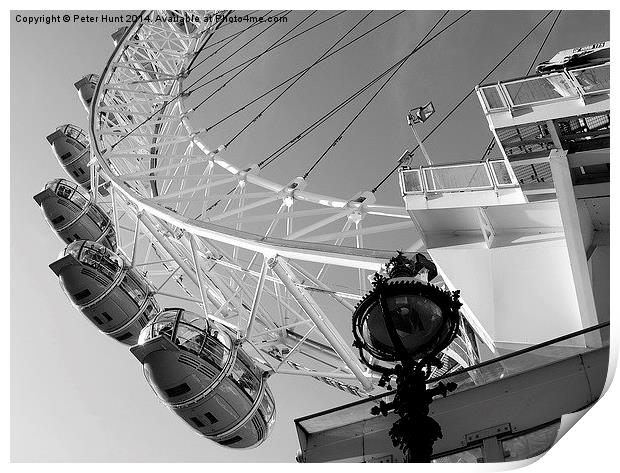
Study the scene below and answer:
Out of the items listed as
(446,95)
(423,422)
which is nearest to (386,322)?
→ (423,422)

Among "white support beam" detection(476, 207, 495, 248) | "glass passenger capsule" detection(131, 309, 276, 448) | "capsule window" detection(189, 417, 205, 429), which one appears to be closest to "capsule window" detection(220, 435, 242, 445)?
"glass passenger capsule" detection(131, 309, 276, 448)

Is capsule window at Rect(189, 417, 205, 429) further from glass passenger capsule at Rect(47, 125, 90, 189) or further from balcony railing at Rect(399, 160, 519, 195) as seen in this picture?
glass passenger capsule at Rect(47, 125, 90, 189)

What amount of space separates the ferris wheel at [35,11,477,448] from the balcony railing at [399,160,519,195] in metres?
1.00

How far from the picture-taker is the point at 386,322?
163 inches

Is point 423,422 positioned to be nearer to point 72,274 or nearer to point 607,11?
point 607,11

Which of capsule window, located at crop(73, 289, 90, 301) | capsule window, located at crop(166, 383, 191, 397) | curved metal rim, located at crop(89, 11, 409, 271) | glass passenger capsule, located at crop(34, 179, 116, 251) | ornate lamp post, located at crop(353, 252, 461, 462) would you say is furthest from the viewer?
glass passenger capsule, located at crop(34, 179, 116, 251)

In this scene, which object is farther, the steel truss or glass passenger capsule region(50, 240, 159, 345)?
glass passenger capsule region(50, 240, 159, 345)

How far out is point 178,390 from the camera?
31.8 feet

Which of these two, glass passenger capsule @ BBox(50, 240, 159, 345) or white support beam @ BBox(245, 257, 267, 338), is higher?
glass passenger capsule @ BBox(50, 240, 159, 345)

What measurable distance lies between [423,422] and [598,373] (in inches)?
102

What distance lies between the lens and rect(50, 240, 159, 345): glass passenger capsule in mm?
15141

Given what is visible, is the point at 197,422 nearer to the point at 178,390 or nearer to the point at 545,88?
the point at 178,390

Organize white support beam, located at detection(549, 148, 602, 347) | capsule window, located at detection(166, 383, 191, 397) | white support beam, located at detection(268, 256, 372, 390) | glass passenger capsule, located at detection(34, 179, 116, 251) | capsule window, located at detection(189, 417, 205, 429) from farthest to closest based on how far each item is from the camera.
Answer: glass passenger capsule, located at detection(34, 179, 116, 251) < white support beam, located at detection(268, 256, 372, 390) < capsule window, located at detection(189, 417, 205, 429) < capsule window, located at detection(166, 383, 191, 397) < white support beam, located at detection(549, 148, 602, 347)

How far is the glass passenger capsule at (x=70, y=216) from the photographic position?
18.5 meters
